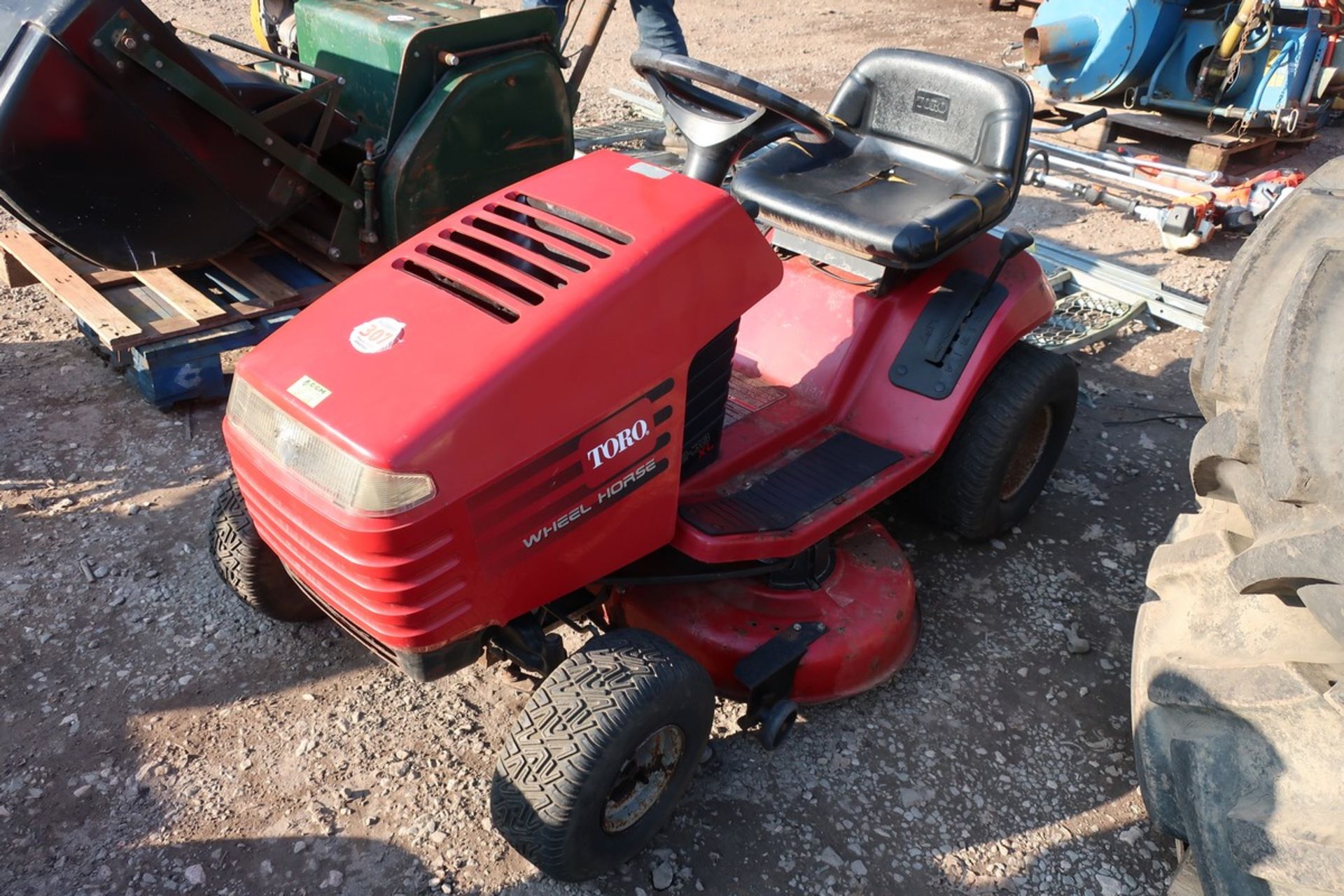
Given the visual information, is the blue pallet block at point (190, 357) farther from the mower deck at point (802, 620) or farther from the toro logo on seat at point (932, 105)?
the toro logo on seat at point (932, 105)

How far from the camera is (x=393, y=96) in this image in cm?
→ 405

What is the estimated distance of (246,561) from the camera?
2.59 meters

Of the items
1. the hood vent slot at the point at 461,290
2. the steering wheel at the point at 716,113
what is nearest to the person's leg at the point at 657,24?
the steering wheel at the point at 716,113

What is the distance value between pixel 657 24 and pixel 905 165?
2.52 m

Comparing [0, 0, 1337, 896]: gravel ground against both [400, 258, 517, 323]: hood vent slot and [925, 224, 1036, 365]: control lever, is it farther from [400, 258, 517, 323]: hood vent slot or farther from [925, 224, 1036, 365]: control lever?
[400, 258, 517, 323]: hood vent slot

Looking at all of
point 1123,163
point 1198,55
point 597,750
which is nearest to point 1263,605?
point 597,750

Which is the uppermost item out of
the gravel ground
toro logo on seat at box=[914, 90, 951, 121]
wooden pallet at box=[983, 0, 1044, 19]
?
toro logo on seat at box=[914, 90, 951, 121]

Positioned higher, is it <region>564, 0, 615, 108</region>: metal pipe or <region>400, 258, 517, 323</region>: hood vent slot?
<region>400, 258, 517, 323</region>: hood vent slot

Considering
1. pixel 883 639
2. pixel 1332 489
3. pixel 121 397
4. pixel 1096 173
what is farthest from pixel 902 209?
pixel 1096 173

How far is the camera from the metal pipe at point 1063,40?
6328 mm

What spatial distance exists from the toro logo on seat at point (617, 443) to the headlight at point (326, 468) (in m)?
0.36

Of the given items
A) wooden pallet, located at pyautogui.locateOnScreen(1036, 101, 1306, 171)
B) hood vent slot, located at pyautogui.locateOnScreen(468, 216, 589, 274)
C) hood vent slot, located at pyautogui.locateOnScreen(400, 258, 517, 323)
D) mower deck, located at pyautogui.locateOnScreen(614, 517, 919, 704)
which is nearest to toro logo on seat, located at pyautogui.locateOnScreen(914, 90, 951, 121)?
mower deck, located at pyautogui.locateOnScreen(614, 517, 919, 704)

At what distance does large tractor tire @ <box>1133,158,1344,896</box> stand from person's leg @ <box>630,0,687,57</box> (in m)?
3.78

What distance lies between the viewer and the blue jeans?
5.36 meters
